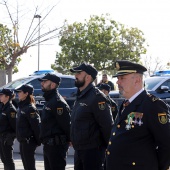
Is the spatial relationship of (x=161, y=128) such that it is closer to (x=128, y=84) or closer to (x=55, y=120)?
(x=128, y=84)

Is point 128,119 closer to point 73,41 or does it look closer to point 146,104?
point 146,104

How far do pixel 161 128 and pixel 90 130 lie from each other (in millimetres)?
2124

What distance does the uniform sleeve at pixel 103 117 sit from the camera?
668cm

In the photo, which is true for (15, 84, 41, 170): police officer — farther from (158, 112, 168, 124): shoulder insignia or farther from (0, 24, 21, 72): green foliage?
(0, 24, 21, 72): green foliage

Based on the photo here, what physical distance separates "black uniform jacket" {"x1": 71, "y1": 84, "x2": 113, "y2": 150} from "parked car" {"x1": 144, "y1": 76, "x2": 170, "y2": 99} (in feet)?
32.0

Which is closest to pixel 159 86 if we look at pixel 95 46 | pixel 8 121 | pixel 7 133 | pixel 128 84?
pixel 8 121

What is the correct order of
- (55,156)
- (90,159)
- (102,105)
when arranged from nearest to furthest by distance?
(90,159) < (102,105) < (55,156)

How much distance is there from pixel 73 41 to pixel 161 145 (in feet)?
152

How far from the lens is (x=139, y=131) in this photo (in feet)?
15.5

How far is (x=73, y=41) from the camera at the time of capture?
50625mm

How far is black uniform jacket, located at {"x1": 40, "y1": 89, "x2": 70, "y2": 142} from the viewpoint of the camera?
7.75m

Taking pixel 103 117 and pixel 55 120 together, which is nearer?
pixel 103 117

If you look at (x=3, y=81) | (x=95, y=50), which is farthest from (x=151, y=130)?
(x=95, y=50)

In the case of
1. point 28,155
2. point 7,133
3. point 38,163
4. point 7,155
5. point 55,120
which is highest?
point 55,120
